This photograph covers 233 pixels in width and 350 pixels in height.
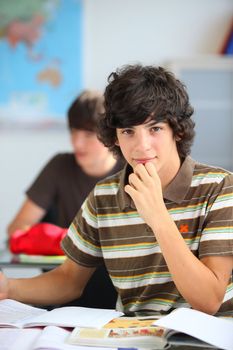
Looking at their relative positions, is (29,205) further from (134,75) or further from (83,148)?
(134,75)

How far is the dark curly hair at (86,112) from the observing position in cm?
262

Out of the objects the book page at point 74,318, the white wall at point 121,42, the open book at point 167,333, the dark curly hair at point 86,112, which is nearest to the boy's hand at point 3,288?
the book page at point 74,318

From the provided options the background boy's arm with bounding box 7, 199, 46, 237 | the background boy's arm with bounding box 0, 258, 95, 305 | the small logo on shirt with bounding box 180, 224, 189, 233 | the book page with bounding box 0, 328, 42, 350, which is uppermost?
the small logo on shirt with bounding box 180, 224, 189, 233

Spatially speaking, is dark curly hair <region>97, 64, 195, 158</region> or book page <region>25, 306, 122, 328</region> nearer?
book page <region>25, 306, 122, 328</region>

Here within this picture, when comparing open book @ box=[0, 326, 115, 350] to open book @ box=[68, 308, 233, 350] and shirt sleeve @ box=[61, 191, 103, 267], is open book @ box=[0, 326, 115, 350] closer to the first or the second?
open book @ box=[68, 308, 233, 350]

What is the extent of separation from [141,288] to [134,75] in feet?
1.75

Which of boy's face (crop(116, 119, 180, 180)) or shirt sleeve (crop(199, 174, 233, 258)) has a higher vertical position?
boy's face (crop(116, 119, 180, 180))

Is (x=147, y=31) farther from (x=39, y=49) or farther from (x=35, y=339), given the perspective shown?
(x=35, y=339)

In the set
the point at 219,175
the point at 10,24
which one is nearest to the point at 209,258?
the point at 219,175

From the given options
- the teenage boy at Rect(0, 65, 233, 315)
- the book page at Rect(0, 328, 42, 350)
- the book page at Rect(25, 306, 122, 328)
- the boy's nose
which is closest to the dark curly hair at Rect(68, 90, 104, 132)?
the teenage boy at Rect(0, 65, 233, 315)

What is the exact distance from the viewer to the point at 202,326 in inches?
46.9

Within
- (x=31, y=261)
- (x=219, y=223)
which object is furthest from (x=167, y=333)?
(x=31, y=261)

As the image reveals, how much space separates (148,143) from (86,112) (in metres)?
1.20

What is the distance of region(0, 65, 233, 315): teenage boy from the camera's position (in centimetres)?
137
